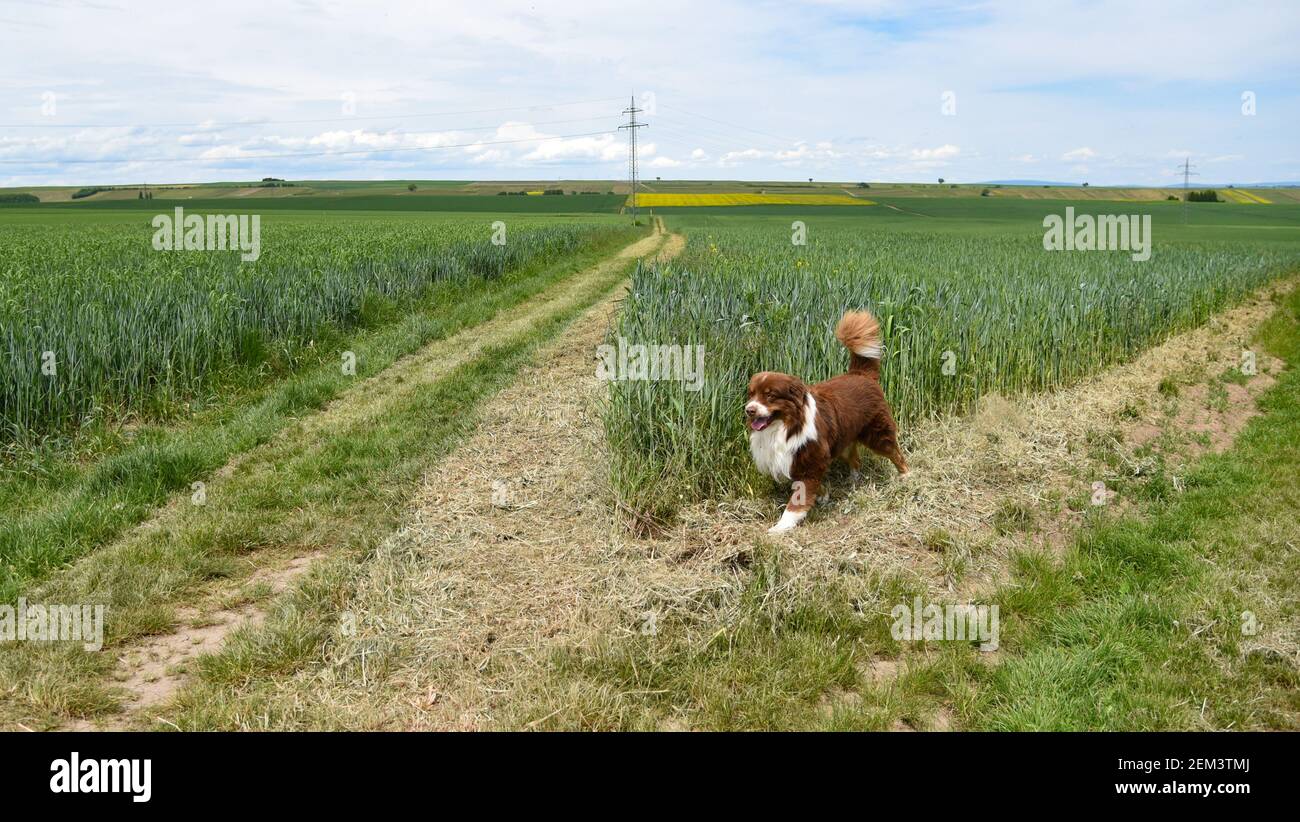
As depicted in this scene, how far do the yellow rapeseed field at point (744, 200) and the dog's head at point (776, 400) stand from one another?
7990 cm

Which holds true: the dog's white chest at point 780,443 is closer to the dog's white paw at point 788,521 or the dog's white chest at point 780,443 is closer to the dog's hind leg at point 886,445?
the dog's white paw at point 788,521

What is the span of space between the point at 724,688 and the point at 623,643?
1.95 feet

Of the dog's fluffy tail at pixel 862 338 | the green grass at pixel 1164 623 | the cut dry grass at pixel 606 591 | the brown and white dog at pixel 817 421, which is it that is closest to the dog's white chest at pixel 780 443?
the brown and white dog at pixel 817 421

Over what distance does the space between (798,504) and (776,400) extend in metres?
0.80

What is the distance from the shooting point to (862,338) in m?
5.97

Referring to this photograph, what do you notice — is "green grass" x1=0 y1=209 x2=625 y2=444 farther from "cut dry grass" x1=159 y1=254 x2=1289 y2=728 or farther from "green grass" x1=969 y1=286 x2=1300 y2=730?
"green grass" x1=969 y1=286 x2=1300 y2=730

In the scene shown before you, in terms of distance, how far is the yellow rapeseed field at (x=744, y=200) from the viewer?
87.6 metres

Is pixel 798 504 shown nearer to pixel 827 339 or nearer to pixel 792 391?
pixel 792 391

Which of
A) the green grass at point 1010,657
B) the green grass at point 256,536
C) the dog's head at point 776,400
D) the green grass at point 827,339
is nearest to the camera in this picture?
the green grass at point 1010,657

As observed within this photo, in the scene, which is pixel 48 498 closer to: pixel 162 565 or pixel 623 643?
pixel 162 565

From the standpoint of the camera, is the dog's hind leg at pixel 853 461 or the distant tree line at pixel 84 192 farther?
the distant tree line at pixel 84 192

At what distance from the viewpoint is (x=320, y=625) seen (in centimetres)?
426

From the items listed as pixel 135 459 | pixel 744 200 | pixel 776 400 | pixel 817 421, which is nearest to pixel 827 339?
pixel 817 421

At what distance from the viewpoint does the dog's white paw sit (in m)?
5.18
